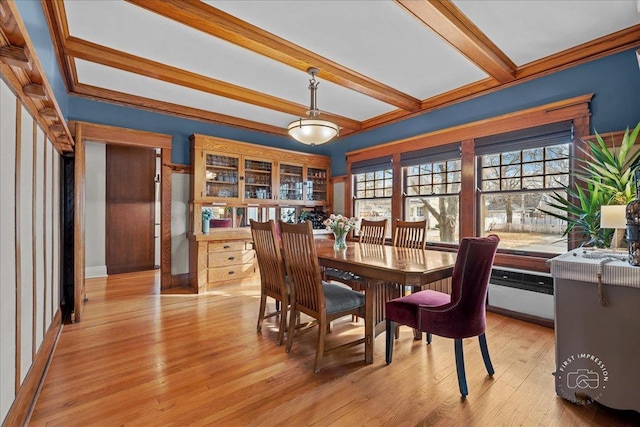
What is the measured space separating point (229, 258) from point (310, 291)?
8.58 feet

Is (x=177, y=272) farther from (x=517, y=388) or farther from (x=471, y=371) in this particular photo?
(x=517, y=388)

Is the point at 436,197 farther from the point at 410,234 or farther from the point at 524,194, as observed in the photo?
the point at 410,234

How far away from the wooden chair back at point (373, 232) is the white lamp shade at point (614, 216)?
1.96 metres

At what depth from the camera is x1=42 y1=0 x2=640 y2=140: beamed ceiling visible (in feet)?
7.66

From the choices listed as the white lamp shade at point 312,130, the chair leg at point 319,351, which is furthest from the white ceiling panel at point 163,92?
the chair leg at point 319,351

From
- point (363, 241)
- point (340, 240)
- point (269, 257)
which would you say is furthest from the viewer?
point (363, 241)

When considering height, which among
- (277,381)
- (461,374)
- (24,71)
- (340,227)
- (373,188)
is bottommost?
(277,381)

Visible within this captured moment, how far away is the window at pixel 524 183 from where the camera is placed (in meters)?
3.19

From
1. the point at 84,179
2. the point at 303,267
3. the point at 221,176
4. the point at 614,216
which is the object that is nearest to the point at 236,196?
the point at 221,176

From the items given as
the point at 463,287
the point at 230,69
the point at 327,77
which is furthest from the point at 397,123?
the point at 463,287

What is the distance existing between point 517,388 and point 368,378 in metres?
0.96

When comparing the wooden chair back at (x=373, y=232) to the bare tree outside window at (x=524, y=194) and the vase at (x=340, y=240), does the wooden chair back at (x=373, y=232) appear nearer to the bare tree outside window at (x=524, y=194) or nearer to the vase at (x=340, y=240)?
the vase at (x=340, y=240)

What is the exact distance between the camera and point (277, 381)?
209 cm

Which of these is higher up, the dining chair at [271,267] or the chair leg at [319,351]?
the dining chair at [271,267]
